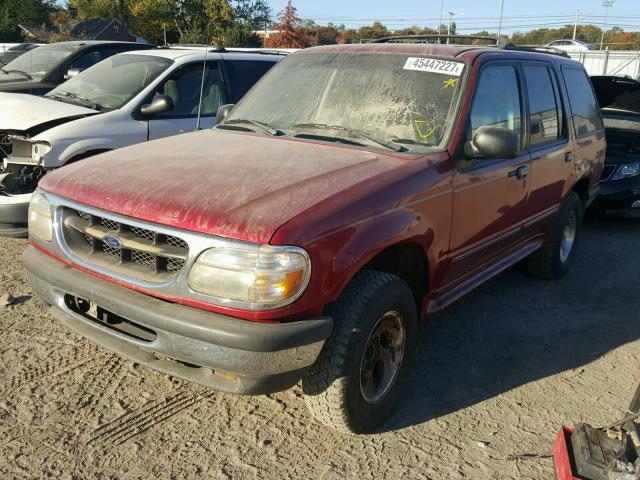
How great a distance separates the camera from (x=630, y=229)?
24.7 feet

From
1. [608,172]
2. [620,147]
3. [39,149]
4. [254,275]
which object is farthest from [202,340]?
[620,147]

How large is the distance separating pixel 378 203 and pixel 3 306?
2917mm

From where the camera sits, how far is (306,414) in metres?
3.25

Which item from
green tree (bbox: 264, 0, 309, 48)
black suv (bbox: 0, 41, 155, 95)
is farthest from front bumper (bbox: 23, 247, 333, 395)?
green tree (bbox: 264, 0, 309, 48)

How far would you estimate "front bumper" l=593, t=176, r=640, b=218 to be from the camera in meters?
7.05

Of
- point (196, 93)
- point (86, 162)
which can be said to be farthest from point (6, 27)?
point (86, 162)

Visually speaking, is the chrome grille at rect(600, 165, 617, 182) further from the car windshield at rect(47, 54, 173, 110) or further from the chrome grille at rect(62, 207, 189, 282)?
the chrome grille at rect(62, 207, 189, 282)

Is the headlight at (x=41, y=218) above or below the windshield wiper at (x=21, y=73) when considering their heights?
below

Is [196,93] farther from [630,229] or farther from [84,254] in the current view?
[630,229]

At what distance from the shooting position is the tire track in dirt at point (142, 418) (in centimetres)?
294

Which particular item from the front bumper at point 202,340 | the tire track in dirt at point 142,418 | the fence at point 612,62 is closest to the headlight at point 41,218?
the front bumper at point 202,340

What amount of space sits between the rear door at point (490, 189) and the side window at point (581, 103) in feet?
3.63

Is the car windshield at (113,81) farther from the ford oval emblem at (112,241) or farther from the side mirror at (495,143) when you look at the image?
the side mirror at (495,143)

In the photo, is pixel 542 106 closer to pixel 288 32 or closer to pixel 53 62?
pixel 53 62
